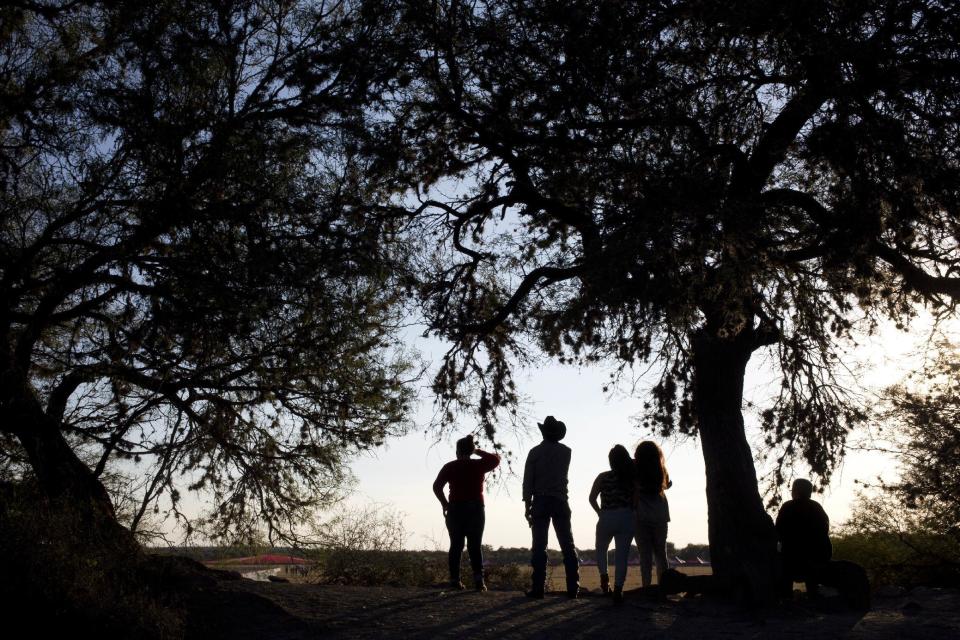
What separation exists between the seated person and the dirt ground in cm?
31

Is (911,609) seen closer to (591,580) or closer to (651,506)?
(651,506)

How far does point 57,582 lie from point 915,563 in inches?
444

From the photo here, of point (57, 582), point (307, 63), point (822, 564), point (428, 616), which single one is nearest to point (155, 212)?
point (307, 63)

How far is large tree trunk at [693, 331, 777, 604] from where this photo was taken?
10742mm

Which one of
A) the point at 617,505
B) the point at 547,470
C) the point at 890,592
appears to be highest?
the point at 547,470

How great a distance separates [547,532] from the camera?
34.4ft

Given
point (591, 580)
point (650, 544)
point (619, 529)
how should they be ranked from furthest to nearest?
point (591, 580), point (650, 544), point (619, 529)

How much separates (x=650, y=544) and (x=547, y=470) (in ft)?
5.59

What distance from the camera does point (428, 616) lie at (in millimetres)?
9023

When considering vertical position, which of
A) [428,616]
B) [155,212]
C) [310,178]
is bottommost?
[428,616]

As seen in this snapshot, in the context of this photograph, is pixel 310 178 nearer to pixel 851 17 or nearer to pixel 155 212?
pixel 155 212

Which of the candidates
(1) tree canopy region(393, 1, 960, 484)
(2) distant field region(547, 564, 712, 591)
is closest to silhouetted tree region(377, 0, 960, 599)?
(1) tree canopy region(393, 1, 960, 484)

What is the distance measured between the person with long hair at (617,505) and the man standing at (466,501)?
4.99 ft

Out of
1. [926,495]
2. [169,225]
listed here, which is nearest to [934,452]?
[926,495]
